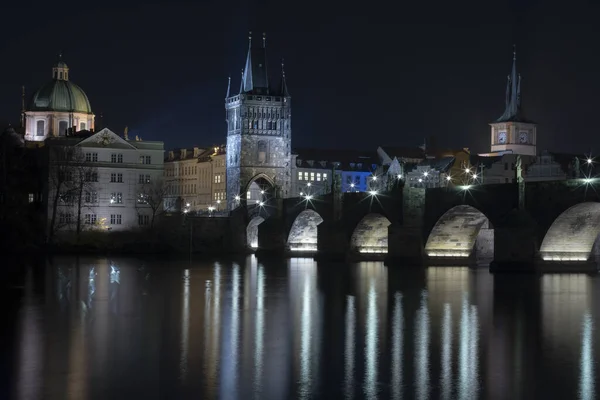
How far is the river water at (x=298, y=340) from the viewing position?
20.8 metres

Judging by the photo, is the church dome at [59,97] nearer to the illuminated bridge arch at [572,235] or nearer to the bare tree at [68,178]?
the bare tree at [68,178]

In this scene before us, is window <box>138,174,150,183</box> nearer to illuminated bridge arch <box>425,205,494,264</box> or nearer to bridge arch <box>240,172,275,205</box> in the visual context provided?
bridge arch <box>240,172,275,205</box>

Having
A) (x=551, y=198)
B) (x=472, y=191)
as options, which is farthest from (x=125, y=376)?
(x=472, y=191)

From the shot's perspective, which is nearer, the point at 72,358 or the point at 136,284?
the point at 72,358

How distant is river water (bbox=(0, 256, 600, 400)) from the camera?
68.4 feet

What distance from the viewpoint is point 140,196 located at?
3967 inches

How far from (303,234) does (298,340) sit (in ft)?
205

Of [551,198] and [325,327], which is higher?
[551,198]

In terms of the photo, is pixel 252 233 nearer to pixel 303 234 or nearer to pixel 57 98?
pixel 303 234

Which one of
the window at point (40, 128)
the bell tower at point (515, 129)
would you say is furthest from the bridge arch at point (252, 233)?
the bell tower at point (515, 129)

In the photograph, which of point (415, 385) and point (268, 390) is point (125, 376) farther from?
point (415, 385)

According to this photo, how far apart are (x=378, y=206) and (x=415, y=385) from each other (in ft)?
167

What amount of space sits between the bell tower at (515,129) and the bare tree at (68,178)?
67818 millimetres

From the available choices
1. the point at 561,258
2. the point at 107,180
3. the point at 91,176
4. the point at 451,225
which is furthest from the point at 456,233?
the point at 107,180
